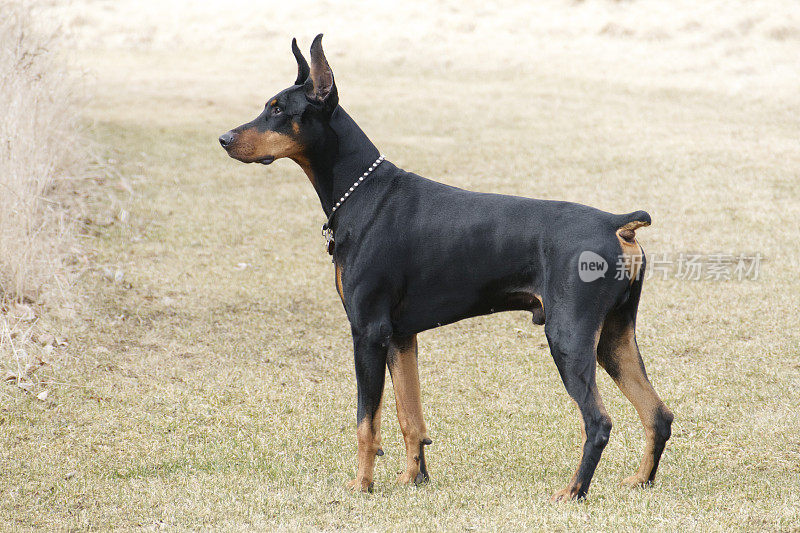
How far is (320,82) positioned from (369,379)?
156cm

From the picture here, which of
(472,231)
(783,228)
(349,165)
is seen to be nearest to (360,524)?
(472,231)

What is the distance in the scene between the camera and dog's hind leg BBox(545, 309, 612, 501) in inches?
153

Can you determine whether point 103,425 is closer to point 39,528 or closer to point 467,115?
point 39,528

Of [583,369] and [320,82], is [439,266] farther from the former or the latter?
[320,82]

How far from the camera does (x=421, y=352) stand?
23.4ft

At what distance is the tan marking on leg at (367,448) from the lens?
436cm

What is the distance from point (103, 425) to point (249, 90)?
1442 centimetres

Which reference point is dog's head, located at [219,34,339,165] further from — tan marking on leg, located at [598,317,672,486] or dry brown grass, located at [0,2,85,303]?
dry brown grass, located at [0,2,85,303]

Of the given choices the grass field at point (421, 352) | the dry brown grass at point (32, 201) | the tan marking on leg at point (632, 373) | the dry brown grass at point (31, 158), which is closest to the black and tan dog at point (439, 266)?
the tan marking on leg at point (632, 373)

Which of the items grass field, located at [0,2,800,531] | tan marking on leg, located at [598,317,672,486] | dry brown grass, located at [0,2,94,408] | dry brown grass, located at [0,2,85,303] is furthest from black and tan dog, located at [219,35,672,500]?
dry brown grass, located at [0,2,85,303]

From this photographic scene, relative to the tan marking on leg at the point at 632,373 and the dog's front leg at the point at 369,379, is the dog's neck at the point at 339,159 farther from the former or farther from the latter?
the tan marking on leg at the point at 632,373

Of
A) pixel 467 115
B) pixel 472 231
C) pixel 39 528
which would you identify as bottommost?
pixel 467 115

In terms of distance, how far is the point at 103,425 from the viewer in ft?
18.4

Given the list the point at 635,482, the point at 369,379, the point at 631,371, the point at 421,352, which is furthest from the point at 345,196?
the point at 421,352
